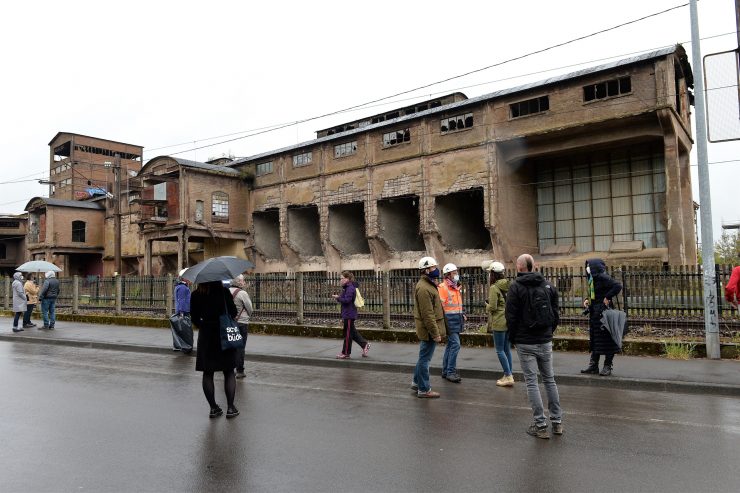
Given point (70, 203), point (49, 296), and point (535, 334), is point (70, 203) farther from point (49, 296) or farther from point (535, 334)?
point (535, 334)

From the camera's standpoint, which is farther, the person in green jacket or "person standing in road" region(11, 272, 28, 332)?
"person standing in road" region(11, 272, 28, 332)

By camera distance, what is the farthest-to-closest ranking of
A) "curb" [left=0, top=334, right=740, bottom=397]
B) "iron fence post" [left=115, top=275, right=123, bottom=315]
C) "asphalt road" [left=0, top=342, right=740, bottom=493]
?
"iron fence post" [left=115, top=275, right=123, bottom=315]
"curb" [left=0, top=334, right=740, bottom=397]
"asphalt road" [left=0, top=342, right=740, bottom=493]

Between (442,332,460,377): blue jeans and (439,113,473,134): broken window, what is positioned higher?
(439,113,473,134): broken window

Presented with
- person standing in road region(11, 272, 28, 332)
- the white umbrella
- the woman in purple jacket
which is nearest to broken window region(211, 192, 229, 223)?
the white umbrella

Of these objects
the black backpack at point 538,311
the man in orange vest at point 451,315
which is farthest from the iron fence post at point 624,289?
the black backpack at point 538,311

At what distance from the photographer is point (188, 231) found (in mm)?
36062

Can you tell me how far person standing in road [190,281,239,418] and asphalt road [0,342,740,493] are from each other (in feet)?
1.05

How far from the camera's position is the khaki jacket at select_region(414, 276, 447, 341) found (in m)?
7.06

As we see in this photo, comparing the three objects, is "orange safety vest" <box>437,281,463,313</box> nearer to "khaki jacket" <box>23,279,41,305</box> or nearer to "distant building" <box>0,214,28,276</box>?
"khaki jacket" <box>23,279,41,305</box>

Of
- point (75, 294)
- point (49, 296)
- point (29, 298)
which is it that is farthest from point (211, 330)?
point (75, 294)

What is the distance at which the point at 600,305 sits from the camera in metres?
8.04

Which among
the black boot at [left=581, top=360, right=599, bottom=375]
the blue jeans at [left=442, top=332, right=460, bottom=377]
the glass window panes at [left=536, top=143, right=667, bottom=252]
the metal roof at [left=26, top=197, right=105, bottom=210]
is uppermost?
the metal roof at [left=26, top=197, right=105, bottom=210]

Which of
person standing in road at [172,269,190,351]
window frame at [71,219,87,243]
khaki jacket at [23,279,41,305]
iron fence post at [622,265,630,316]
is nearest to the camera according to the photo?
iron fence post at [622,265,630,316]

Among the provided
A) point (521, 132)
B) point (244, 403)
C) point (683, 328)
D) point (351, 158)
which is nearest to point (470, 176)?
point (521, 132)
